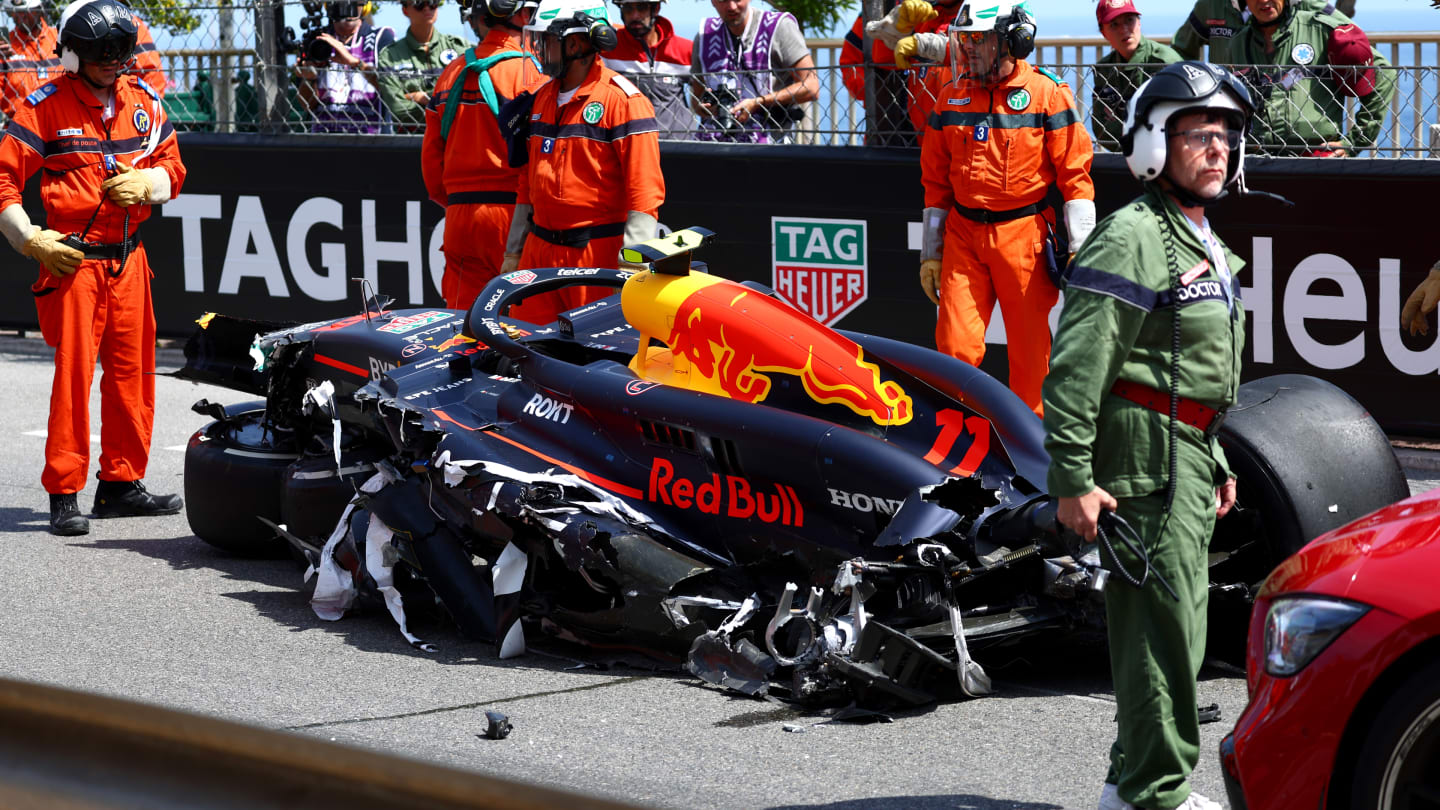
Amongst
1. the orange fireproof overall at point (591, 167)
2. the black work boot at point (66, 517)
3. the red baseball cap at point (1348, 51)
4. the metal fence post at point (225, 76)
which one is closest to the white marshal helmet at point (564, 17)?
the orange fireproof overall at point (591, 167)

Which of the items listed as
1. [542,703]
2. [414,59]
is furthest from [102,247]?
[414,59]

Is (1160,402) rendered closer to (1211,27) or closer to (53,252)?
(53,252)

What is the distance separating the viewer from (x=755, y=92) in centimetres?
1005

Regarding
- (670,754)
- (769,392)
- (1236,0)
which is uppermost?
(1236,0)

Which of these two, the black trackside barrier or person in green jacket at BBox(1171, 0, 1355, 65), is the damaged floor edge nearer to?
the black trackside barrier

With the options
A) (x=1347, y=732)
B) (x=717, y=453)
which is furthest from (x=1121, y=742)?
(x=717, y=453)

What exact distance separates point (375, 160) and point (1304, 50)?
5.81 m

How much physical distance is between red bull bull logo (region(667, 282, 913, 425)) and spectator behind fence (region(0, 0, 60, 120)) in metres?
8.31

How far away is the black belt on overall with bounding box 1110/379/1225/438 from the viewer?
3783 millimetres

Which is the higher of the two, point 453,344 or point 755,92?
point 755,92

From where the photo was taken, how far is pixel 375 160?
37.2ft

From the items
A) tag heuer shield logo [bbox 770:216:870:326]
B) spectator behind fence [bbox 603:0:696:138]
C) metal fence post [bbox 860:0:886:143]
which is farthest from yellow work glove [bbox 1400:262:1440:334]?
spectator behind fence [bbox 603:0:696:138]

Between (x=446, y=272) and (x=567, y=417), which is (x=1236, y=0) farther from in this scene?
(x=567, y=417)

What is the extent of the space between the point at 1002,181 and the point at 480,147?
273 cm
